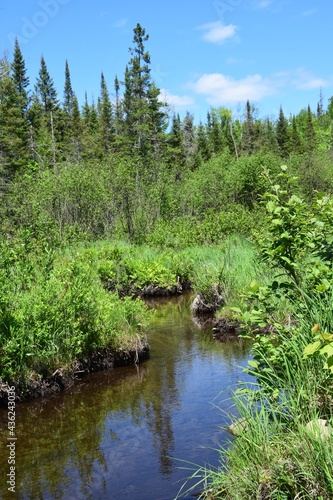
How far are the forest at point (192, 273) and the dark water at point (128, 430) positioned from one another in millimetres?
501

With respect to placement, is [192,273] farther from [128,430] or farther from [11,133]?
[11,133]

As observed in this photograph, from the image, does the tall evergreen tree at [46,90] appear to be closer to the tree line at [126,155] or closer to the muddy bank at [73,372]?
the tree line at [126,155]

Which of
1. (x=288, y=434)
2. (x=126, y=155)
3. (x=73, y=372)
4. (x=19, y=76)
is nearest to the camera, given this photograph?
(x=288, y=434)

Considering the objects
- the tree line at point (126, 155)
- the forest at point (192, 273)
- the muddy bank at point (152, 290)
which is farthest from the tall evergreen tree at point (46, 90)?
the muddy bank at point (152, 290)

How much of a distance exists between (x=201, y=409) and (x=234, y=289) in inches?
212

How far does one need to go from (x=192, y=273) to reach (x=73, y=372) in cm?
824

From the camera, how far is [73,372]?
26.9ft

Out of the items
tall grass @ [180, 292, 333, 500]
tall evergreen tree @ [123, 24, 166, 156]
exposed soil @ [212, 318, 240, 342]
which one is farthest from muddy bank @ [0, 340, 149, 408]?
tall evergreen tree @ [123, 24, 166, 156]

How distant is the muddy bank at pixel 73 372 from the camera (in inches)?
292

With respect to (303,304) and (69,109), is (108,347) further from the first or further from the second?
(69,109)

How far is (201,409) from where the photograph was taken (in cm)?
700

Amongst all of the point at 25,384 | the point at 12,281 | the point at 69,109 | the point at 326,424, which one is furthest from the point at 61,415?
the point at 69,109

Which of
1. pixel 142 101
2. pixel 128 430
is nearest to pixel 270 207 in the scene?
pixel 128 430

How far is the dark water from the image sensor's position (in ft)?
17.4
